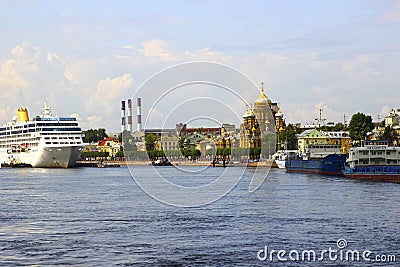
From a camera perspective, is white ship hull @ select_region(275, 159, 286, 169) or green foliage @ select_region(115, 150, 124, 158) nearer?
white ship hull @ select_region(275, 159, 286, 169)

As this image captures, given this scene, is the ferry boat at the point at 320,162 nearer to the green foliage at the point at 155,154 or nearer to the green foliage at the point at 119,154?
the green foliage at the point at 155,154

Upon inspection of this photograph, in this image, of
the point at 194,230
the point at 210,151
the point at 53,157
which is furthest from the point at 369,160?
the point at 210,151

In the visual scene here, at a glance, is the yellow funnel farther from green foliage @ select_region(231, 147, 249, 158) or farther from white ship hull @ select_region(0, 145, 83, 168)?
green foliage @ select_region(231, 147, 249, 158)

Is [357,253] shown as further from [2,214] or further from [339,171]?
[339,171]

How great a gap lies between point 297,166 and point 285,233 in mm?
68771

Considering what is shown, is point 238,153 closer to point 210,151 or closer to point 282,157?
point 210,151

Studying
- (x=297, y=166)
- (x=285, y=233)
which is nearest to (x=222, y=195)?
(x=285, y=233)

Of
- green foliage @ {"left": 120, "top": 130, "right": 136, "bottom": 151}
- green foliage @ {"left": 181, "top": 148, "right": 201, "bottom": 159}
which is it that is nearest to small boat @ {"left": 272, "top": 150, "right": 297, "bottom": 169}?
green foliage @ {"left": 181, "top": 148, "right": 201, "bottom": 159}

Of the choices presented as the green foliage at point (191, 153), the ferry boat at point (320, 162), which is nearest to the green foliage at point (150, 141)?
the green foliage at point (191, 153)

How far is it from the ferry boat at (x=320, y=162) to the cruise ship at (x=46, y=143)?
3181cm

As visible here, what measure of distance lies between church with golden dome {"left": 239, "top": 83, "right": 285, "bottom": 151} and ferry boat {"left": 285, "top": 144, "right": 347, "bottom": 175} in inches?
1651

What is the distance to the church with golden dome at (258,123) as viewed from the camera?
152000 millimetres

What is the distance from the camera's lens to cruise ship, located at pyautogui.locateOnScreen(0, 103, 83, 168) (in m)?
107

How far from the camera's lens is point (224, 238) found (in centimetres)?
2761
